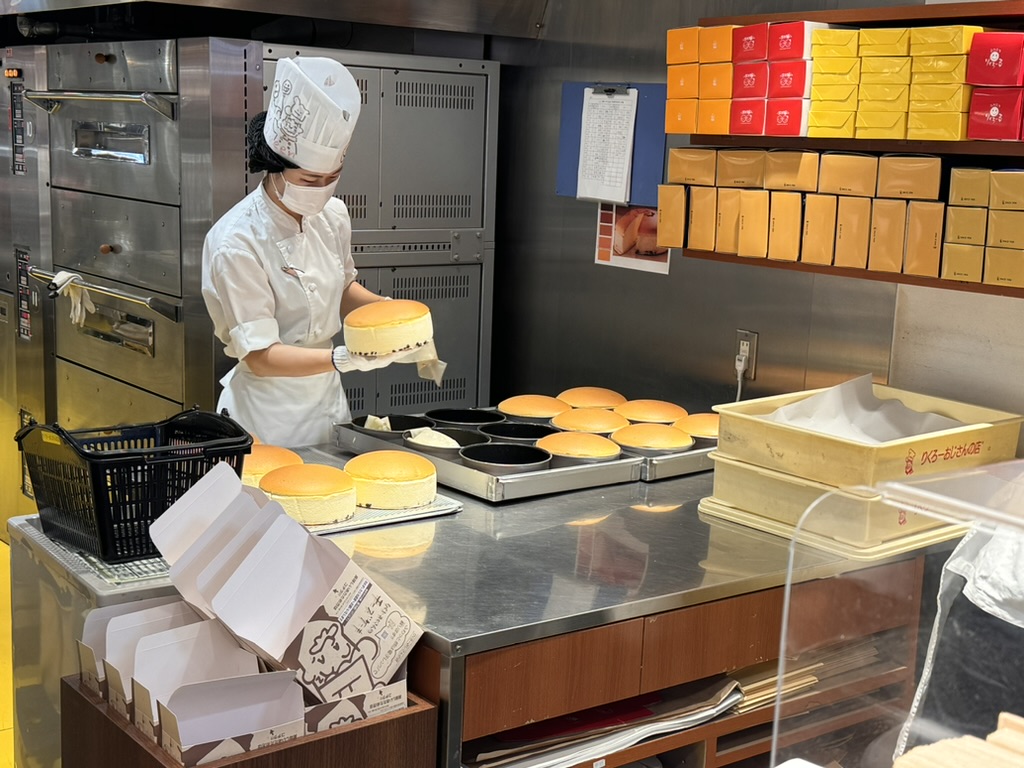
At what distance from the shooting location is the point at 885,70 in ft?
8.16

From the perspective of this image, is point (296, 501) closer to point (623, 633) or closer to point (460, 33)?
point (623, 633)

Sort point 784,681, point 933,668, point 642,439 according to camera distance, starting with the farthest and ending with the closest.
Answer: point 642,439 < point 784,681 < point 933,668

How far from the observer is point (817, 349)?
3.18 metres

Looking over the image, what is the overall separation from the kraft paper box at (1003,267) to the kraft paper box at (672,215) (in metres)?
0.81

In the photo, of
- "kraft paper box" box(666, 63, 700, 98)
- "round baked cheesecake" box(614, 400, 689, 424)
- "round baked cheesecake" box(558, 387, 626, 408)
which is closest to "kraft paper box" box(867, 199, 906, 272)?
"kraft paper box" box(666, 63, 700, 98)

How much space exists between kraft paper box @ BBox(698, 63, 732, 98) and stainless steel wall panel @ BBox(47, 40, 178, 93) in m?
1.64

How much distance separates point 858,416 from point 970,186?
1.84 ft

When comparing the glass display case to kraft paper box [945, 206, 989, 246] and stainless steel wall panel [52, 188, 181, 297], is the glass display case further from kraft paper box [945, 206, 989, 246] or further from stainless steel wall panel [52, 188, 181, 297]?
stainless steel wall panel [52, 188, 181, 297]

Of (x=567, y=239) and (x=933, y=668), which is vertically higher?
(x=567, y=239)

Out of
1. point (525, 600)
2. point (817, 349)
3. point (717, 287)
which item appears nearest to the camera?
point (525, 600)

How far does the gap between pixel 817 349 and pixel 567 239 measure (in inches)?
44.1

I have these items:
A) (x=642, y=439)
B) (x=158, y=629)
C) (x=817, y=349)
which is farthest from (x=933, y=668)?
(x=817, y=349)

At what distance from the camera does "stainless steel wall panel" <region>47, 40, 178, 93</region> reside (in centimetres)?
362

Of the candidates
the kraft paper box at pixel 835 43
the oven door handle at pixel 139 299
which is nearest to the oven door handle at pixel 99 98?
the oven door handle at pixel 139 299
